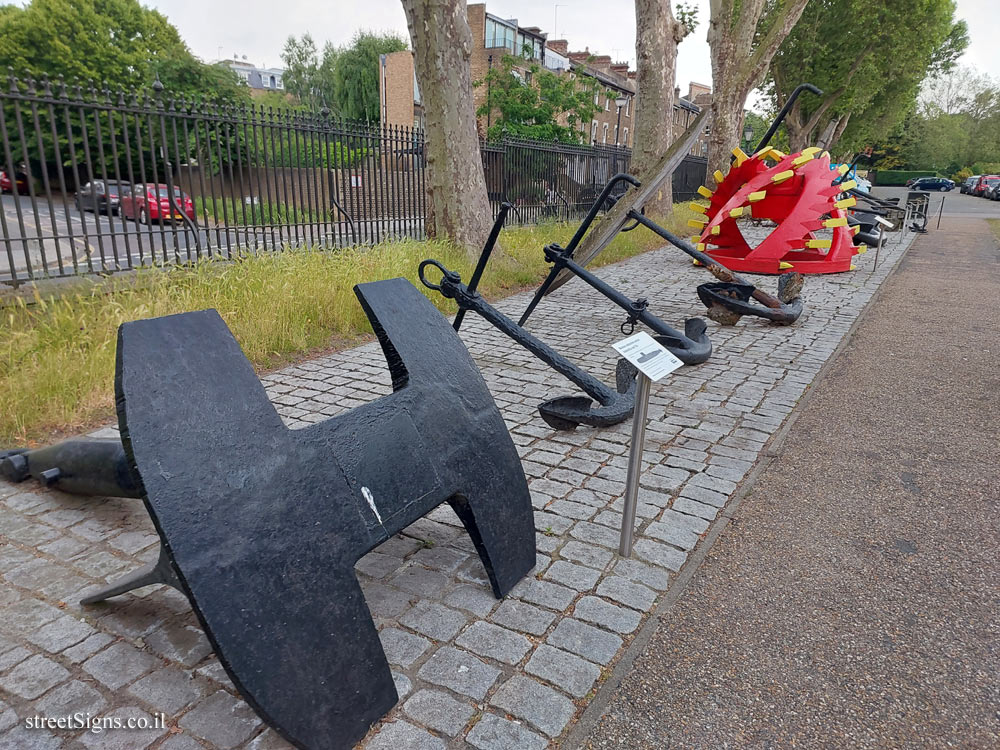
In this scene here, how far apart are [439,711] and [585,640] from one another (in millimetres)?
577

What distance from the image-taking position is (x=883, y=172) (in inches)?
2785

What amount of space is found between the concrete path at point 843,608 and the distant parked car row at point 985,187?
5081 centimetres

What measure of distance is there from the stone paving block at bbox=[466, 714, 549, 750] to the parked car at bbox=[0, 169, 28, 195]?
6.44 metres

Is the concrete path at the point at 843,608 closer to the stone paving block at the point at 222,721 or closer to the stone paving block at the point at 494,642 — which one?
the stone paving block at the point at 494,642

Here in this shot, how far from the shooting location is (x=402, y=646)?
2.28 m

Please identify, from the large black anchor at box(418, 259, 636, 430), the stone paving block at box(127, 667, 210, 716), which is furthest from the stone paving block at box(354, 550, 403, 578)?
the large black anchor at box(418, 259, 636, 430)

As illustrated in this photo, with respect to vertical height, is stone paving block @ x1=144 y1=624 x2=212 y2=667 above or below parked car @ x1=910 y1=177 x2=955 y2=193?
below

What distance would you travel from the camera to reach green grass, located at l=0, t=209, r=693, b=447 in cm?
416

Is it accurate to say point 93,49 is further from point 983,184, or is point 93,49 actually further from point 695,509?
point 983,184

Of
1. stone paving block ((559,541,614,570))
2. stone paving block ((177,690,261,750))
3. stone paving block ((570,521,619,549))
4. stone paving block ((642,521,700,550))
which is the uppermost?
stone paving block ((177,690,261,750))

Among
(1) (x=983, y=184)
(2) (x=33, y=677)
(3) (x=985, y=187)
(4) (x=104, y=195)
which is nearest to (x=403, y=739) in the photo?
(2) (x=33, y=677)

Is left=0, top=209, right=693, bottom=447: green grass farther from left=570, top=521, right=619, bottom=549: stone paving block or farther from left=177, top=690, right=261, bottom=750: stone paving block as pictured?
left=570, top=521, right=619, bottom=549: stone paving block

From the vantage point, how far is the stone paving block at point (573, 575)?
2.66 m

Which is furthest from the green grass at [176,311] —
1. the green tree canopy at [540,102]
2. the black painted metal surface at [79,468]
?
the green tree canopy at [540,102]
